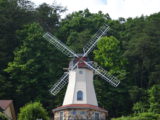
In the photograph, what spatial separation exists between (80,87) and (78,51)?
45.3 feet

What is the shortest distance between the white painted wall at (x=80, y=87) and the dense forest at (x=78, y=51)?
7.99m

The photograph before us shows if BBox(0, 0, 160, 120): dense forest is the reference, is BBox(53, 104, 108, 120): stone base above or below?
below

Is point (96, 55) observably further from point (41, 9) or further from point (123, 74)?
point (41, 9)

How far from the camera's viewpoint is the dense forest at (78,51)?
56.5m

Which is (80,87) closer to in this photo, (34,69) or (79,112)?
(79,112)

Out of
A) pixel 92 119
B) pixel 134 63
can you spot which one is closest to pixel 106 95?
pixel 134 63

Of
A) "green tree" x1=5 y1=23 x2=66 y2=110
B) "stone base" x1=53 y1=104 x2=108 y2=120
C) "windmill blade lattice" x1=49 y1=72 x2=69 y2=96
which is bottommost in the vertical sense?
"stone base" x1=53 y1=104 x2=108 y2=120

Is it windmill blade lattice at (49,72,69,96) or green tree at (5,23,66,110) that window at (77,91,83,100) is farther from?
green tree at (5,23,66,110)

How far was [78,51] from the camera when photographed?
2354 inches

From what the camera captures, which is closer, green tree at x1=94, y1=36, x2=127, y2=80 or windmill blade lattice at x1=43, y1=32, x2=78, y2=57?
windmill blade lattice at x1=43, y1=32, x2=78, y2=57

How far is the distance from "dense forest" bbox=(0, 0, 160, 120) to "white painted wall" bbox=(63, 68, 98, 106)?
7.99 meters

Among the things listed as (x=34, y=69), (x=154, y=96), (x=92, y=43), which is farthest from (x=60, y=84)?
(x=154, y=96)

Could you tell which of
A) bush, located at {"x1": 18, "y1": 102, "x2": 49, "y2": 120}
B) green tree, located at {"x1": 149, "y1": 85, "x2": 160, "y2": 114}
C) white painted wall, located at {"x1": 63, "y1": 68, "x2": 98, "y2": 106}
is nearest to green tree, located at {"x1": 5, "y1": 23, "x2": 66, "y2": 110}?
bush, located at {"x1": 18, "y1": 102, "x2": 49, "y2": 120}

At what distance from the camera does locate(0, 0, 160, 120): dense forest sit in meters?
56.5
